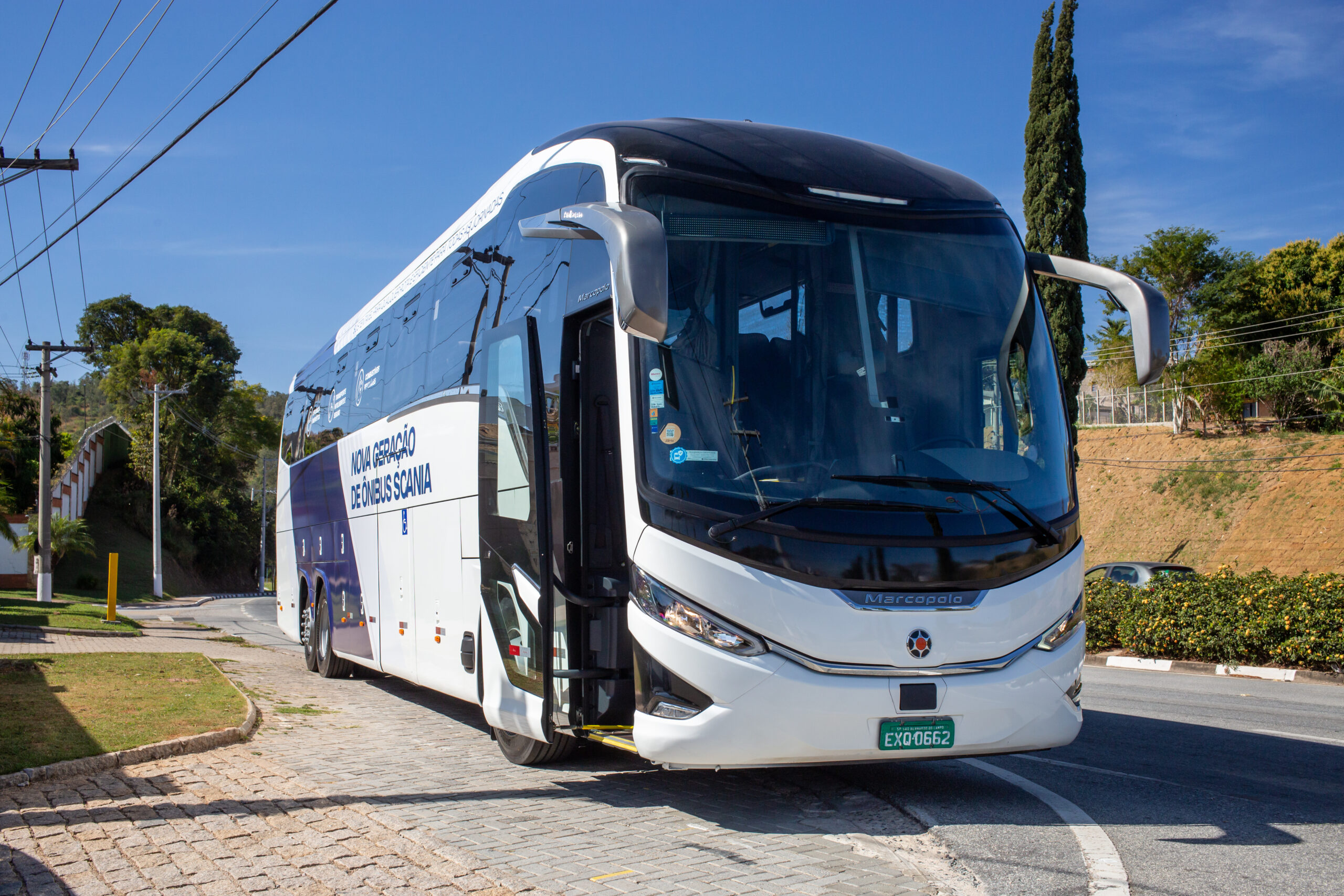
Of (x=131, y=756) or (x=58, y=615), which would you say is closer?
(x=131, y=756)

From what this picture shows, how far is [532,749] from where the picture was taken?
7.57 metres

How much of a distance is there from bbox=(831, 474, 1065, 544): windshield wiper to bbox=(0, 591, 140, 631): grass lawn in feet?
72.0

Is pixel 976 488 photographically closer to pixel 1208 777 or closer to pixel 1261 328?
pixel 1208 777

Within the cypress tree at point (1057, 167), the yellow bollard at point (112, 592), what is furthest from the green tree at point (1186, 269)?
the yellow bollard at point (112, 592)

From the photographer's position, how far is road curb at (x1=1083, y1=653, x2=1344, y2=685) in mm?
14281

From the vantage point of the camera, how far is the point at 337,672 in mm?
14250

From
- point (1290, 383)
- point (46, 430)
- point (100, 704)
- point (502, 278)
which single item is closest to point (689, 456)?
point (502, 278)

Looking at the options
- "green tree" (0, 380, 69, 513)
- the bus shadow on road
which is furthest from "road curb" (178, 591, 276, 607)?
the bus shadow on road

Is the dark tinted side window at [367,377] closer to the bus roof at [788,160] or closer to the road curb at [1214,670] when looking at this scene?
the bus roof at [788,160]

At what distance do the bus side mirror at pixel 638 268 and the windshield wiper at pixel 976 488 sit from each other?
1.35m

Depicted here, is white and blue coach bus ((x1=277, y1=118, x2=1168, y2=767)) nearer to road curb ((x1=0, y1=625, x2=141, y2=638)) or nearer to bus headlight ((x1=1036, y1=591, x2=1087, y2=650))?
bus headlight ((x1=1036, y1=591, x2=1087, y2=650))

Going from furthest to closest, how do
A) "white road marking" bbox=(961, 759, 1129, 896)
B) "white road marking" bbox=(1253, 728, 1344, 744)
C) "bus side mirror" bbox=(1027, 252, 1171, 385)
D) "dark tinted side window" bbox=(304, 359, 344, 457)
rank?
1. "dark tinted side window" bbox=(304, 359, 344, 457)
2. "white road marking" bbox=(1253, 728, 1344, 744)
3. "bus side mirror" bbox=(1027, 252, 1171, 385)
4. "white road marking" bbox=(961, 759, 1129, 896)

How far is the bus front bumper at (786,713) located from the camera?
5312mm

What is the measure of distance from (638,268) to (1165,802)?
14.5 feet
